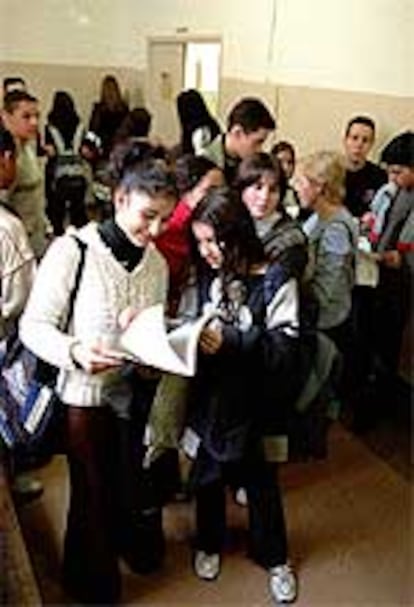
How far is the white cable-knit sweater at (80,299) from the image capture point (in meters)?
1.38

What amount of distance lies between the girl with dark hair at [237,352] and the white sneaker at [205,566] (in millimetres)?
147

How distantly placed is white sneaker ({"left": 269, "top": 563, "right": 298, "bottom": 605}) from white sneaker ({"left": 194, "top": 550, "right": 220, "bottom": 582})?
0.12 meters

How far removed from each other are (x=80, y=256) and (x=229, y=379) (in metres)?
0.35

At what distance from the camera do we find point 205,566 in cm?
169

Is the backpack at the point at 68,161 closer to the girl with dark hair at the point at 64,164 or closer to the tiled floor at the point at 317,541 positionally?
the girl with dark hair at the point at 64,164

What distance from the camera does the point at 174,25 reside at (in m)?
1.54

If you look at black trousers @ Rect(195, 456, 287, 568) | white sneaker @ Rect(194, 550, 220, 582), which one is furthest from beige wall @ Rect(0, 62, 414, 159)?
white sneaker @ Rect(194, 550, 220, 582)

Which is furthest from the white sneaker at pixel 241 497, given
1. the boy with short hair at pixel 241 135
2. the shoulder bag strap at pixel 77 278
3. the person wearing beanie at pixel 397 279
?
the boy with short hair at pixel 241 135

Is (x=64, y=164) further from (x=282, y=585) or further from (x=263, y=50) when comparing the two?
(x=282, y=585)

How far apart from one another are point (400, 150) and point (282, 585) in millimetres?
931

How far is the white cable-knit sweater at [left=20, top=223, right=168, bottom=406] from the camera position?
1381 mm

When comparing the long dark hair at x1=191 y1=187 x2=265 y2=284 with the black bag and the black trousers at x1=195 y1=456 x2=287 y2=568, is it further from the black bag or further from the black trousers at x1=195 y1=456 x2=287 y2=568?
the black trousers at x1=195 y1=456 x2=287 y2=568

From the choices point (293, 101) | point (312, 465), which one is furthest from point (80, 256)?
point (312, 465)

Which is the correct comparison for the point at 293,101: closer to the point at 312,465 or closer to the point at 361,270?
the point at 361,270
